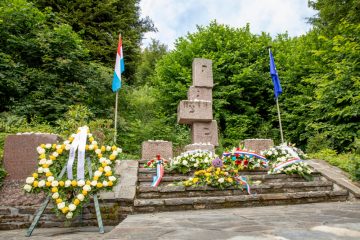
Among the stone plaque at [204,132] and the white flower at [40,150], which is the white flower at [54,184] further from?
the stone plaque at [204,132]

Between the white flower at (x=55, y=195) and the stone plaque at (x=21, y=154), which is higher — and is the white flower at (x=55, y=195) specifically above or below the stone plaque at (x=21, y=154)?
below

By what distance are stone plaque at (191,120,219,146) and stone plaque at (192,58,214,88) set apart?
1399 mm

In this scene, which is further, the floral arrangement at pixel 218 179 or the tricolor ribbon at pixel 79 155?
the floral arrangement at pixel 218 179

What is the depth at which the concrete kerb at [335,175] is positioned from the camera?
552 centimetres

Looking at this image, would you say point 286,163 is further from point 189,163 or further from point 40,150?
point 40,150

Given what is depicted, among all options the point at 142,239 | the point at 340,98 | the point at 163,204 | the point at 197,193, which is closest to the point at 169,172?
the point at 197,193

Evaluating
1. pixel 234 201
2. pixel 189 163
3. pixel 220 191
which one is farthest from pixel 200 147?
pixel 234 201

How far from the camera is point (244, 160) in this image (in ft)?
22.0

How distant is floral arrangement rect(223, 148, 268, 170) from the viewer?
6668 mm

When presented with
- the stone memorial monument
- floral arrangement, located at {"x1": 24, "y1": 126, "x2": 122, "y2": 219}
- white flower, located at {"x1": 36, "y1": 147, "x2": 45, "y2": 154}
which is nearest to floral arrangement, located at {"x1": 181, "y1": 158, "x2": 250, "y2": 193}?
floral arrangement, located at {"x1": 24, "y1": 126, "x2": 122, "y2": 219}

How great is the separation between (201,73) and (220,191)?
554 cm

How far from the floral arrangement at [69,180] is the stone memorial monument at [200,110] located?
17.8ft

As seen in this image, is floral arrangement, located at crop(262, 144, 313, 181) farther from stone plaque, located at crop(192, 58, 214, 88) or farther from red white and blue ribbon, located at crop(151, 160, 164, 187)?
stone plaque, located at crop(192, 58, 214, 88)

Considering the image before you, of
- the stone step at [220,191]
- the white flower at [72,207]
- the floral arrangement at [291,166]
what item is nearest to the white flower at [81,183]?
the white flower at [72,207]
